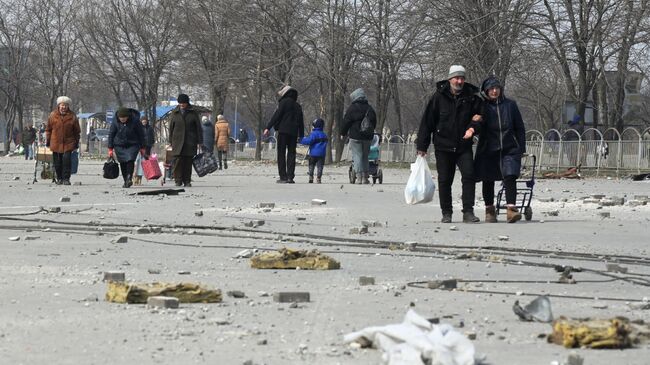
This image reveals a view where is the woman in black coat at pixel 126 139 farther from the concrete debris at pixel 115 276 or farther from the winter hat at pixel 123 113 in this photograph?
the concrete debris at pixel 115 276

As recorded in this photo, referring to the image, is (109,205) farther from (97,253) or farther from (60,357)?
(60,357)

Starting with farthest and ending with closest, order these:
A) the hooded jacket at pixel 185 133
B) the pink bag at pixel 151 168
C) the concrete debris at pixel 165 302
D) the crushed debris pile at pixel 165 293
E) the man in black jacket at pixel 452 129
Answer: the pink bag at pixel 151 168 → the hooded jacket at pixel 185 133 → the man in black jacket at pixel 452 129 → the crushed debris pile at pixel 165 293 → the concrete debris at pixel 165 302

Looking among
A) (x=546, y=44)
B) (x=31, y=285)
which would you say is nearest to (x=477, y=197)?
(x=31, y=285)

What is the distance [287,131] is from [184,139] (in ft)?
8.08

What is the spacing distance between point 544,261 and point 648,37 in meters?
27.8

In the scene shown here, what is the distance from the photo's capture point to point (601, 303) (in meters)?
8.38

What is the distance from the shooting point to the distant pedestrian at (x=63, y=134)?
1023 inches

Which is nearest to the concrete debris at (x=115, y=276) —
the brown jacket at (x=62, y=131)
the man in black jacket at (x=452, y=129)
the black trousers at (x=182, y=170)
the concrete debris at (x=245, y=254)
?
the concrete debris at (x=245, y=254)

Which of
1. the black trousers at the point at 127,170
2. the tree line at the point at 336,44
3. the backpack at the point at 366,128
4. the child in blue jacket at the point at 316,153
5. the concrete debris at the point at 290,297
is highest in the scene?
the tree line at the point at 336,44

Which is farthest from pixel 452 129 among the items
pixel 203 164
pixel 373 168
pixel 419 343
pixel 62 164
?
pixel 373 168

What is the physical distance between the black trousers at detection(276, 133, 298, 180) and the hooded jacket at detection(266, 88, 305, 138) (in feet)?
0.40

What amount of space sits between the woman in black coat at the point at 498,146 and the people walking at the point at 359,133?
35.4 feet

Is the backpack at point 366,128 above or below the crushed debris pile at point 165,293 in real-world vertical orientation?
above

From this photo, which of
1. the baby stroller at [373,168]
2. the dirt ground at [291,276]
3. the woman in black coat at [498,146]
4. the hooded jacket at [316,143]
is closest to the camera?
the dirt ground at [291,276]
